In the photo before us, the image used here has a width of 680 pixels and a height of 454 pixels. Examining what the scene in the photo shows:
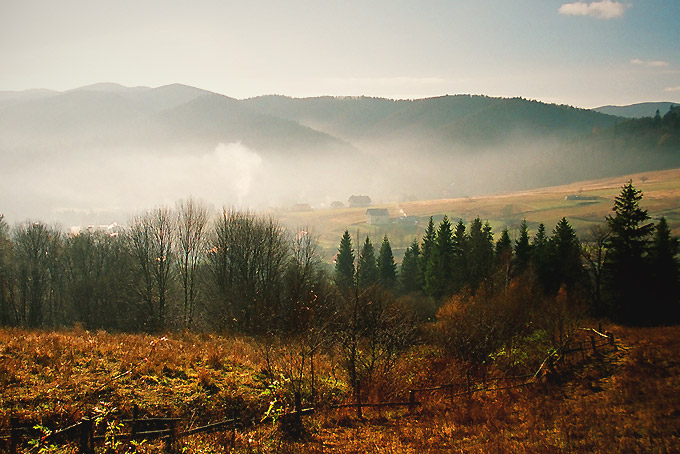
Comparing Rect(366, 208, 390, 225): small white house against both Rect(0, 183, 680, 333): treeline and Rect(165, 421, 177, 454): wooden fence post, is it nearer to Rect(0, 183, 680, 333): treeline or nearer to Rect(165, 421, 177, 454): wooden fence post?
Rect(0, 183, 680, 333): treeline

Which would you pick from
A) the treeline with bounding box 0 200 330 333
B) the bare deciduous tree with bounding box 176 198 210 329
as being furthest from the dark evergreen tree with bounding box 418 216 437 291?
the bare deciduous tree with bounding box 176 198 210 329

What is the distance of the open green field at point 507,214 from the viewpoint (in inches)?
3903

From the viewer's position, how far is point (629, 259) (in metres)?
30.1

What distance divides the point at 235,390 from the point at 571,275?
121ft

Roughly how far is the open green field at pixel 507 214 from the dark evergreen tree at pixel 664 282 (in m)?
55.5

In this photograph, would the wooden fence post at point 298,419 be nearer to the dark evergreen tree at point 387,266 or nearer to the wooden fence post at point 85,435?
the wooden fence post at point 85,435

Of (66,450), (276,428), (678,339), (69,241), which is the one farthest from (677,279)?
(69,241)

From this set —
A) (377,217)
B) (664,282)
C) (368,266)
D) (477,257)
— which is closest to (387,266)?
(368,266)

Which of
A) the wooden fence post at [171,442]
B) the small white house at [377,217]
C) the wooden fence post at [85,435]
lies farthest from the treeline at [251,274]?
the small white house at [377,217]

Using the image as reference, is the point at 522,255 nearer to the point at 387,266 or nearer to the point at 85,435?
the point at 387,266

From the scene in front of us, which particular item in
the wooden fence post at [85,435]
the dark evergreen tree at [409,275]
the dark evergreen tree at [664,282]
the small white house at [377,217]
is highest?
the small white house at [377,217]

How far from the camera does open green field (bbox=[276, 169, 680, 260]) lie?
9912 centimetres

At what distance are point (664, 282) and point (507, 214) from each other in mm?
88861

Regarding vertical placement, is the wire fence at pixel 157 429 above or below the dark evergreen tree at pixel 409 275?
above
